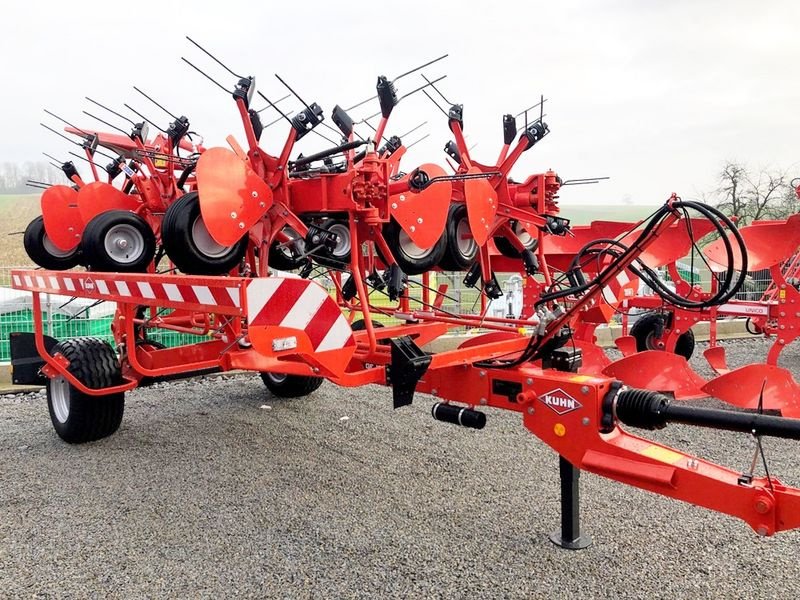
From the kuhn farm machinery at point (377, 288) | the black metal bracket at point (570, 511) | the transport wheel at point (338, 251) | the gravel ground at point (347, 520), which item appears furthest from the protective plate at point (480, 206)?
the black metal bracket at point (570, 511)

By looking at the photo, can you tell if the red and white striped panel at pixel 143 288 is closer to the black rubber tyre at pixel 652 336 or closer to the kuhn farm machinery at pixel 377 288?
the kuhn farm machinery at pixel 377 288

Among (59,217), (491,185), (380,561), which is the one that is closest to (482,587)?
(380,561)

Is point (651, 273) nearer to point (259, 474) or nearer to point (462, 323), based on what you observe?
point (462, 323)

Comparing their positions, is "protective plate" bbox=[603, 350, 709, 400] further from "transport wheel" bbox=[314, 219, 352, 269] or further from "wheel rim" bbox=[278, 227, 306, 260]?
"wheel rim" bbox=[278, 227, 306, 260]

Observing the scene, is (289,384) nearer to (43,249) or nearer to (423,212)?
(43,249)

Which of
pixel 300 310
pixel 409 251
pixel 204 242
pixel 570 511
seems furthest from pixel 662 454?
pixel 204 242

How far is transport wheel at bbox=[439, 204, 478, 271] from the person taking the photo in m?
4.37

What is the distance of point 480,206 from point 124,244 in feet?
7.65

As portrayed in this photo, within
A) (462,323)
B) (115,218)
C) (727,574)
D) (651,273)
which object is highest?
(115,218)

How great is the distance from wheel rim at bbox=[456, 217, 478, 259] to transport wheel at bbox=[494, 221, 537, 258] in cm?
43

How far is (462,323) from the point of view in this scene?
4121mm

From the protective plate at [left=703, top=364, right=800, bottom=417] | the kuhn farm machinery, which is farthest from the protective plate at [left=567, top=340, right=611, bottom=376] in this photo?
→ the protective plate at [left=703, top=364, right=800, bottom=417]

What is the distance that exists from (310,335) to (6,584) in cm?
165

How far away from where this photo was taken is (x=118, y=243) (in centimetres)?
409
